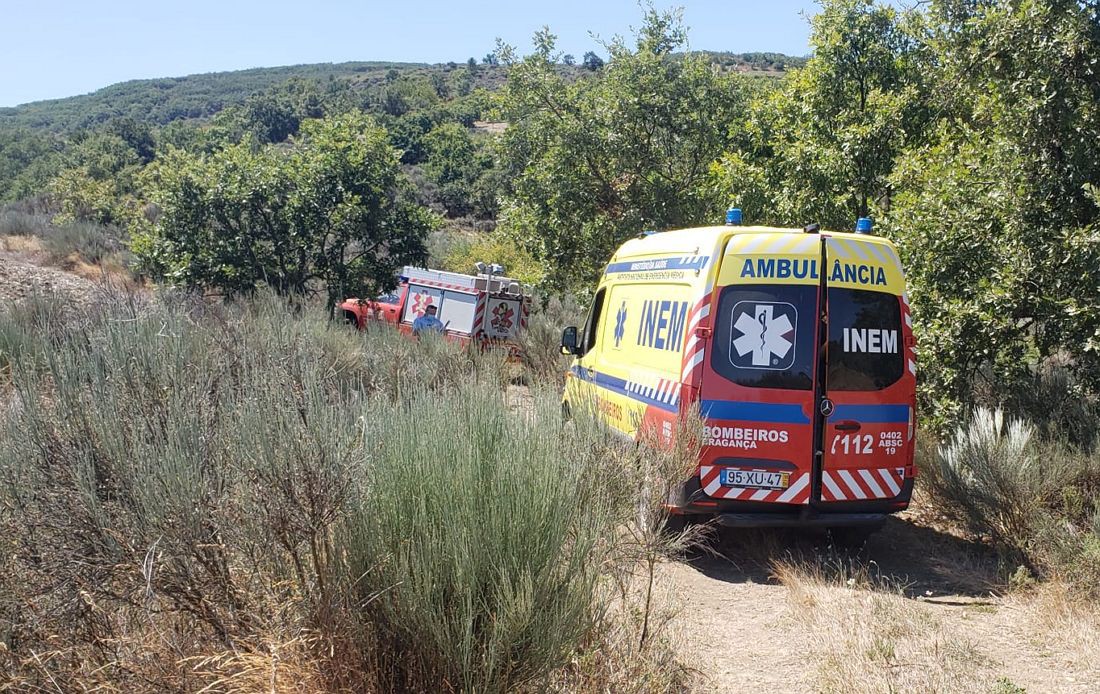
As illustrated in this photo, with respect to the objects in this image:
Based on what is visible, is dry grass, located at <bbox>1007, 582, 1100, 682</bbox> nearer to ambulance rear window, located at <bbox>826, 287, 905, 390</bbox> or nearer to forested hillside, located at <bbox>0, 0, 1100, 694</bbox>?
forested hillside, located at <bbox>0, 0, 1100, 694</bbox>

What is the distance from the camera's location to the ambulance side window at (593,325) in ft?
28.3

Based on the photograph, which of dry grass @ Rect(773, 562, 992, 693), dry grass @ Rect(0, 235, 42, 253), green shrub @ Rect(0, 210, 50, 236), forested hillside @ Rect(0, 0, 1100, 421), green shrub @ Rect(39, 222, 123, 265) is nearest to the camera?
dry grass @ Rect(773, 562, 992, 693)

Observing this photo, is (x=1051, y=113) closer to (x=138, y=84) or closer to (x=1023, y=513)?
(x=1023, y=513)

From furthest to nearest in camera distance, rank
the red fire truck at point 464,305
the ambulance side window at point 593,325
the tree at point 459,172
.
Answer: the tree at point 459,172 → the red fire truck at point 464,305 → the ambulance side window at point 593,325

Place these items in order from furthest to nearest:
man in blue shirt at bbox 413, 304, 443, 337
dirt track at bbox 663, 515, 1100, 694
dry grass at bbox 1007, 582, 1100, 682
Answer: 1. man in blue shirt at bbox 413, 304, 443, 337
2. dry grass at bbox 1007, 582, 1100, 682
3. dirt track at bbox 663, 515, 1100, 694

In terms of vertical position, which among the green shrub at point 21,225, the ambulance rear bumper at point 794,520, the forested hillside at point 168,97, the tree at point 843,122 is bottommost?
the ambulance rear bumper at point 794,520

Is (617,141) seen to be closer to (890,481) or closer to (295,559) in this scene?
(890,481)

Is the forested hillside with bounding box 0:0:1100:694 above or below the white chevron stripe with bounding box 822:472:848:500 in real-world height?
above

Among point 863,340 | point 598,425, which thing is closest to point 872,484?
point 863,340

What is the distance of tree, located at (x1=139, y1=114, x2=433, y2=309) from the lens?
43.2 feet

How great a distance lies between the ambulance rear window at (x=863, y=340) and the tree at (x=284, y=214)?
8856 mm

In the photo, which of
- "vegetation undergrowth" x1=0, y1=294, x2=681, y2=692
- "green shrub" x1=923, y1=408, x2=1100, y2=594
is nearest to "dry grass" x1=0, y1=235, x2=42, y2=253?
"vegetation undergrowth" x1=0, y1=294, x2=681, y2=692

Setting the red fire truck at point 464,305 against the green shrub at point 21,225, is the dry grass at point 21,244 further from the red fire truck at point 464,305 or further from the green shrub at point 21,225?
the red fire truck at point 464,305

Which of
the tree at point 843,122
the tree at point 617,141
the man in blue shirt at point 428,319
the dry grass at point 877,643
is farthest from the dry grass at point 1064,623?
the man in blue shirt at point 428,319
